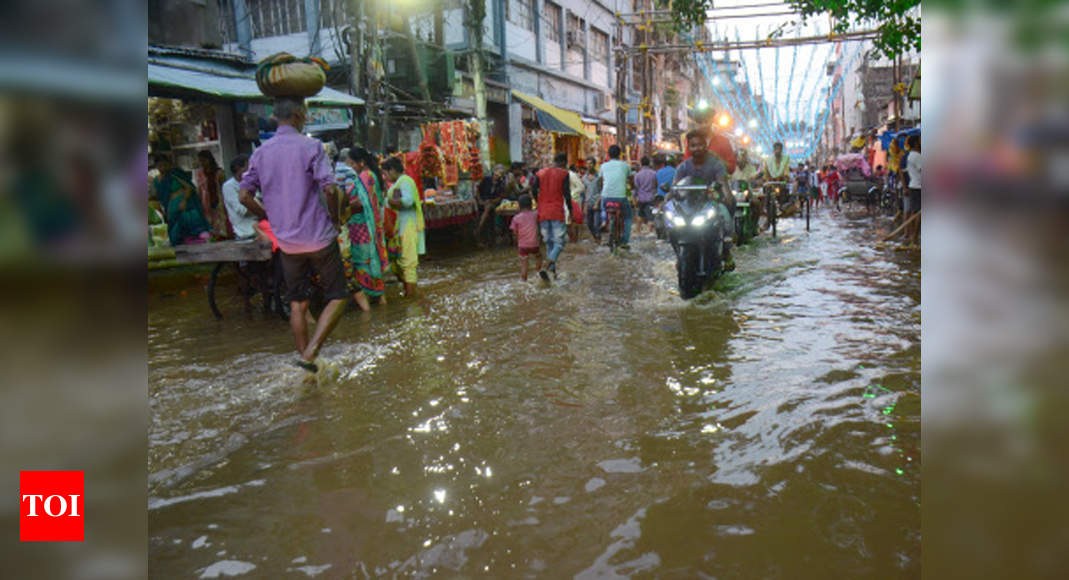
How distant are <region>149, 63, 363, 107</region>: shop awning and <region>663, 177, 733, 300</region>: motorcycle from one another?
19.8 ft

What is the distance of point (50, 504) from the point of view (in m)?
1.53

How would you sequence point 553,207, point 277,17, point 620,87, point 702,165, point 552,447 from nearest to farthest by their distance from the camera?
point 552,447
point 702,165
point 553,207
point 277,17
point 620,87

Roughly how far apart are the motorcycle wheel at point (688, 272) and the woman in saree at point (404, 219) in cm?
307

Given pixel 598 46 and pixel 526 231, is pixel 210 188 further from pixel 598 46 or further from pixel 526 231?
pixel 598 46

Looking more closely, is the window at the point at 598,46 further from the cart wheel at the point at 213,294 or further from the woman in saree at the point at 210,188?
the cart wheel at the point at 213,294

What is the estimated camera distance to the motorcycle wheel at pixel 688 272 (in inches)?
273

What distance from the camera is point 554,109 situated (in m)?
22.6

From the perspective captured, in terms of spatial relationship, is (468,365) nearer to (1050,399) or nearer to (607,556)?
(607,556)

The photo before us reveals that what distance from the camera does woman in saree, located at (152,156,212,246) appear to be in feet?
27.0

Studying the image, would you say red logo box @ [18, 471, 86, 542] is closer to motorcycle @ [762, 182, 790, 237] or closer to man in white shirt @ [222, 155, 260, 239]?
man in white shirt @ [222, 155, 260, 239]

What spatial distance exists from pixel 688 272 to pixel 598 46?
26.3 m

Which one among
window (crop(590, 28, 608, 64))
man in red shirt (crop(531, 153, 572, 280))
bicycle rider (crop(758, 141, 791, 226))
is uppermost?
window (crop(590, 28, 608, 64))

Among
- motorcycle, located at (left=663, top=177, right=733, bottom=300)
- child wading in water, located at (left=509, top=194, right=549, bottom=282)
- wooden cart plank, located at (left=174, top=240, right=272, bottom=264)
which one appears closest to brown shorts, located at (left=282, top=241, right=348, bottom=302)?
wooden cart plank, located at (left=174, top=240, right=272, bottom=264)

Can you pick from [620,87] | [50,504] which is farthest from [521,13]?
[50,504]
